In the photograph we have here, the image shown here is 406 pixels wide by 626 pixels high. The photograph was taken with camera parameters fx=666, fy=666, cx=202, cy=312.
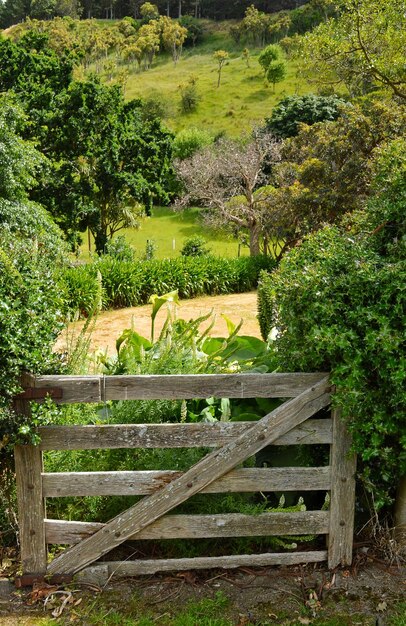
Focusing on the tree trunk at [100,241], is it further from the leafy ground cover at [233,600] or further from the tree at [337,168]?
the leafy ground cover at [233,600]

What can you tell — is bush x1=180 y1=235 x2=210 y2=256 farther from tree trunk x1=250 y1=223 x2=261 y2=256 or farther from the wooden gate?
the wooden gate

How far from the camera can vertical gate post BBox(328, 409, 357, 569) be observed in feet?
13.7

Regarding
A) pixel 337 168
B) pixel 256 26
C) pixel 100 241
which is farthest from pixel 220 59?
pixel 337 168

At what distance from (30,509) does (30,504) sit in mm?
34

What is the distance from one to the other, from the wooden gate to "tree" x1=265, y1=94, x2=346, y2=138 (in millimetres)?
40757

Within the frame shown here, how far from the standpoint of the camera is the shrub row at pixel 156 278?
17.7 metres

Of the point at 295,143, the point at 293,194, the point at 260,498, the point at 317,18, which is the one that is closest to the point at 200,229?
the point at 295,143

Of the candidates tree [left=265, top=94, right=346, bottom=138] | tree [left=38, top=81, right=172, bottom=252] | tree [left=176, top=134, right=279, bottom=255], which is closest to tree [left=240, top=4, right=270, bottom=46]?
tree [left=265, top=94, right=346, bottom=138]

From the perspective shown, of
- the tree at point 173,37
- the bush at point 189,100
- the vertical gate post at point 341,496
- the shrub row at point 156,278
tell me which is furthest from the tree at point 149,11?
the vertical gate post at point 341,496

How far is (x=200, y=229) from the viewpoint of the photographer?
41688 millimetres

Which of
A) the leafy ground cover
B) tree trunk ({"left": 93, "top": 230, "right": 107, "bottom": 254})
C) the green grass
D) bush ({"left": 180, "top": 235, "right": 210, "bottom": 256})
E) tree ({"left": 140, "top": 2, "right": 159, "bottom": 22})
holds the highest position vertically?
tree ({"left": 140, "top": 2, "right": 159, "bottom": 22})

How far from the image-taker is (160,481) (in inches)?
162

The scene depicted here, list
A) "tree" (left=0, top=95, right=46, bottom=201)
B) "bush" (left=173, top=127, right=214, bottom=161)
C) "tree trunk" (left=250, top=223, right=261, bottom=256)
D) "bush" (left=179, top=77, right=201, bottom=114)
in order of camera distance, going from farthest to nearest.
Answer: "bush" (left=179, top=77, right=201, bottom=114)
"bush" (left=173, top=127, right=214, bottom=161)
"tree trunk" (left=250, top=223, right=261, bottom=256)
"tree" (left=0, top=95, right=46, bottom=201)

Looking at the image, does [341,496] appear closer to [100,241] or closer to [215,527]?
[215,527]
